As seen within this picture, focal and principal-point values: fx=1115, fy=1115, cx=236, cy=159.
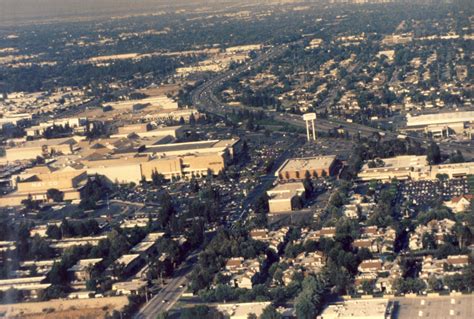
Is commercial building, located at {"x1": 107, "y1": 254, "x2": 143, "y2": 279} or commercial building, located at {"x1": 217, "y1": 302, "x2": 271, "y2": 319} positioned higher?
commercial building, located at {"x1": 217, "y1": 302, "x2": 271, "y2": 319}

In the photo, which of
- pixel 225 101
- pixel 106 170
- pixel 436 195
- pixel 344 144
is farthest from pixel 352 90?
pixel 436 195

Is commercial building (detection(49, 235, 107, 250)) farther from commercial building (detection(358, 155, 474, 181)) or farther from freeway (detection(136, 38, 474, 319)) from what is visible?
commercial building (detection(358, 155, 474, 181))

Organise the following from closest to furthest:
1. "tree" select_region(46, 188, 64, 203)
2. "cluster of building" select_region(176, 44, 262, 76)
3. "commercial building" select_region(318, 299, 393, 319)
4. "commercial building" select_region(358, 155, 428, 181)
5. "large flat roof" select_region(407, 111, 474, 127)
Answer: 1. "commercial building" select_region(318, 299, 393, 319)
2. "commercial building" select_region(358, 155, 428, 181)
3. "tree" select_region(46, 188, 64, 203)
4. "large flat roof" select_region(407, 111, 474, 127)
5. "cluster of building" select_region(176, 44, 262, 76)

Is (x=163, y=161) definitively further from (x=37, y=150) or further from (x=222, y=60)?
(x=222, y=60)

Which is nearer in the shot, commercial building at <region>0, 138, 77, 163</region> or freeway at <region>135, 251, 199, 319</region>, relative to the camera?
freeway at <region>135, 251, 199, 319</region>

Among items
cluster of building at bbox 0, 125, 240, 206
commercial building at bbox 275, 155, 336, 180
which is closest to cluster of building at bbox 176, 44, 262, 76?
cluster of building at bbox 0, 125, 240, 206

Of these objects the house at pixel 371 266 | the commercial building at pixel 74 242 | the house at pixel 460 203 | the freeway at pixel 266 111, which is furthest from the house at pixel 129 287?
the freeway at pixel 266 111

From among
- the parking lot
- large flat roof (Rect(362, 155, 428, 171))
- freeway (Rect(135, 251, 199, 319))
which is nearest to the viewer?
freeway (Rect(135, 251, 199, 319))
